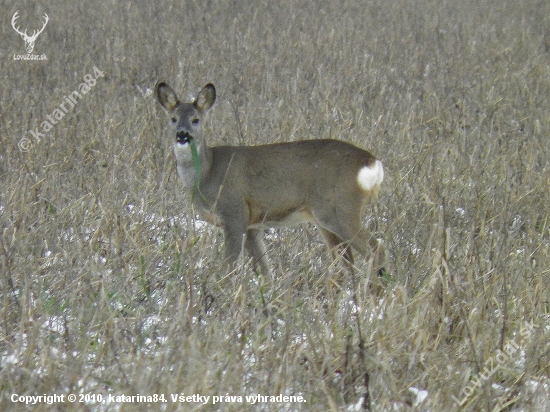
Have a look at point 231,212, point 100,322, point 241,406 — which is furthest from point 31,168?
point 241,406

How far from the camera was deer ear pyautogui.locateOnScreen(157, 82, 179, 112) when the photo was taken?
5.54 meters

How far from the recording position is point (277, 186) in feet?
16.7

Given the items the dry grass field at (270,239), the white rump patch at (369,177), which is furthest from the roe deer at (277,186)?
the dry grass field at (270,239)

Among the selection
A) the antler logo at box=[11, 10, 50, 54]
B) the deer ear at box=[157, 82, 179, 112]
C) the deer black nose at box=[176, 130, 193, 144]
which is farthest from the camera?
the antler logo at box=[11, 10, 50, 54]

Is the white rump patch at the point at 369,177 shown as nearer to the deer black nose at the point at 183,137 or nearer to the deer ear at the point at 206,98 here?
the deer black nose at the point at 183,137

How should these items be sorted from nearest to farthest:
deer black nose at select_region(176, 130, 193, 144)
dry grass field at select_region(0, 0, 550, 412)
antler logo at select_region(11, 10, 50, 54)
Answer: dry grass field at select_region(0, 0, 550, 412), deer black nose at select_region(176, 130, 193, 144), antler logo at select_region(11, 10, 50, 54)

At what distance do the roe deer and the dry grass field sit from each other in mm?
162

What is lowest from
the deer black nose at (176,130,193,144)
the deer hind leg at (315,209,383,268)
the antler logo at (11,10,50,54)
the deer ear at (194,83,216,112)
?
the deer hind leg at (315,209,383,268)

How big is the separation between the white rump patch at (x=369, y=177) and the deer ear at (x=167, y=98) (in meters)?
1.28

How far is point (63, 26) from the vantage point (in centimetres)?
1081

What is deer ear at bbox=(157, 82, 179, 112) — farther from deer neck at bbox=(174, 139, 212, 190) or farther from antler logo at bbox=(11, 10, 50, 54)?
antler logo at bbox=(11, 10, 50, 54)

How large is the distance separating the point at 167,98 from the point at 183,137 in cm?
51

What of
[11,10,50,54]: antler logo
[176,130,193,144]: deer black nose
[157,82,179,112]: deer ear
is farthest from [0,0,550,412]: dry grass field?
[157,82,179,112]: deer ear

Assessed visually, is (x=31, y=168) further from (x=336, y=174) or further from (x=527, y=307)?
(x=527, y=307)
